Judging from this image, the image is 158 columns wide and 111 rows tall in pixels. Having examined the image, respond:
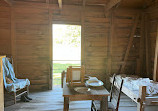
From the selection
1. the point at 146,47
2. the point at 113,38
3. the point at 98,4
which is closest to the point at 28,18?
the point at 98,4

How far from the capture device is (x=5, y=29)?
322 centimetres

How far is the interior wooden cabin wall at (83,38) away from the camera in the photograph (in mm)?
3279

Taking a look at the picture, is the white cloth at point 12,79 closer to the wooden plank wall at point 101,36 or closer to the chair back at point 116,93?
the wooden plank wall at point 101,36

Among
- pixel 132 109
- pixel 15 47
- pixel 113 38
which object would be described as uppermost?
A: pixel 113 38

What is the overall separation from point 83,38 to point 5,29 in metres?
2.36

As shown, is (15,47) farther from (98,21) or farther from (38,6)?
(98,21)

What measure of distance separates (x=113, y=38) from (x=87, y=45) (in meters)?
0.91

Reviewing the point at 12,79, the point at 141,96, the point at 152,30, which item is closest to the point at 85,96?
the point at 141,96

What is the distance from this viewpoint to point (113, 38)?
3.64 metres

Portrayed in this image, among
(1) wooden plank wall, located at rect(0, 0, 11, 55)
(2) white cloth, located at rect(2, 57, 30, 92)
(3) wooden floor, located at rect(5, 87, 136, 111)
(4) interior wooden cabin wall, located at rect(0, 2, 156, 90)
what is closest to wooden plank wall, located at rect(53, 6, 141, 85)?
(4) interior wooden cabin wall, located at rect(0, 2, 156, 90)

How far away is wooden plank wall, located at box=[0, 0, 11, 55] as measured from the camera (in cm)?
319

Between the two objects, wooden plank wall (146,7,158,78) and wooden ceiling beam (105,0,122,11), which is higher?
wooden ceiling beam (105,0,122,11)

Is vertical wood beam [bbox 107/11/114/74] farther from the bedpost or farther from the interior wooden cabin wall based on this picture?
the bedpost

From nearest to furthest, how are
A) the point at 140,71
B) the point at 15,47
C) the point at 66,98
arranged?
the point at 66,98
the point at 15,47
the point at 140,71
